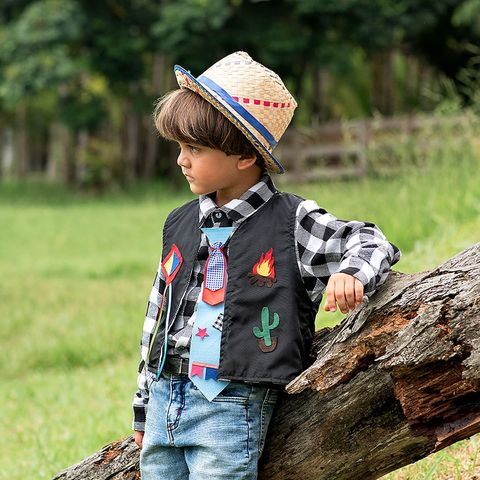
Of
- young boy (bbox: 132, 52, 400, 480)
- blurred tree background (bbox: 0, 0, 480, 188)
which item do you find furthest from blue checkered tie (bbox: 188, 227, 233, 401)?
blurred tree background (bbox: 0, 0, 480, 188)

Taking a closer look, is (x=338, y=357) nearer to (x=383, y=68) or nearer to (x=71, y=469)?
(x=71, y=469)

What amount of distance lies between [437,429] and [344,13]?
2077cm

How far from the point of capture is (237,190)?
265 centimetres

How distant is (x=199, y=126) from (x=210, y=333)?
567 millimetres

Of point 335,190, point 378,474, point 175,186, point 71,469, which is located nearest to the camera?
point 378,474

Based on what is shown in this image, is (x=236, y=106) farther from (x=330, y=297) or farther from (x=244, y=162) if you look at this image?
(x=330, y=297)

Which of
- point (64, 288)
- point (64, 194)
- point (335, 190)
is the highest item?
point (335, 190)

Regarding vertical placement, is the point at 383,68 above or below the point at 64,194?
above

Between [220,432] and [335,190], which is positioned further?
[335,190]

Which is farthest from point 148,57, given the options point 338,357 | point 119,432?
point 338,357

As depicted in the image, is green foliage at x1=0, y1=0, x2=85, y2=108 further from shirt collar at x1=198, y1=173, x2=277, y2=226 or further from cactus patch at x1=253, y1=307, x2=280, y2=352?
cactus patch at x1=253, y1=307, x2=280, y2=352

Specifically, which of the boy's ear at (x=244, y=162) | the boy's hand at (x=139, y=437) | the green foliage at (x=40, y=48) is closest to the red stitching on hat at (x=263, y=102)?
the boy's ear at (x=244, y=162)

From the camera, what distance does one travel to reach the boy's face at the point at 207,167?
2549 millimetres

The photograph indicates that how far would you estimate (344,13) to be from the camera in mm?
22156
